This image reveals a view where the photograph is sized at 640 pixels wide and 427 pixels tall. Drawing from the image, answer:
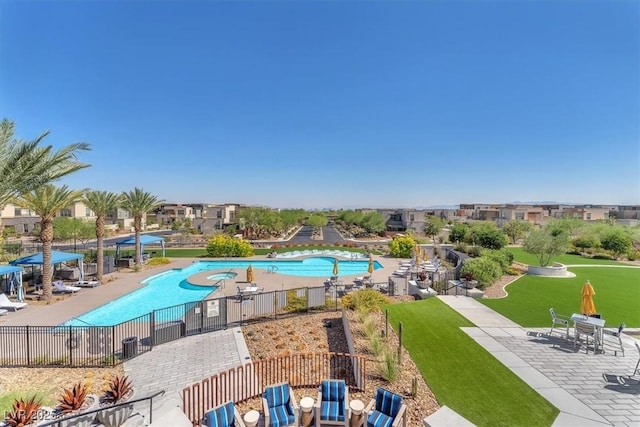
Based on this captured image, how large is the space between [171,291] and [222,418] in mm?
16388

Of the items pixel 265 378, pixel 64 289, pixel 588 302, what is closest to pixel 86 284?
pixel 64 289

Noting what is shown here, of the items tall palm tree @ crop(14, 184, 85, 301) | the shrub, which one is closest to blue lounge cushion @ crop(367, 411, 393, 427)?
the shrub

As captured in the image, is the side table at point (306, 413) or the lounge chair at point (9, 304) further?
the lounge chair at point (9, 304)

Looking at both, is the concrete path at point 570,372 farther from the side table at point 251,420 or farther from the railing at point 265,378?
the side table at point 251,420

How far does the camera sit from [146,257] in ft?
91.7

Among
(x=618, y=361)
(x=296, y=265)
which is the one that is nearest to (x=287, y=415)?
(x=618, y=361)

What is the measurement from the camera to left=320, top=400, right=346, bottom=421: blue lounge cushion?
581 cm

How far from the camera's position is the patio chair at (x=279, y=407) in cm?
576

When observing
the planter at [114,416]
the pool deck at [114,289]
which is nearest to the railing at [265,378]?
the planter at [114,416]

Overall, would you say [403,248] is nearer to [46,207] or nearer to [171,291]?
[171,291]

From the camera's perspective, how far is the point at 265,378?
8008 millimetres

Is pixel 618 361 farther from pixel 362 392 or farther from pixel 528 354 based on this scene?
pixel 362 392

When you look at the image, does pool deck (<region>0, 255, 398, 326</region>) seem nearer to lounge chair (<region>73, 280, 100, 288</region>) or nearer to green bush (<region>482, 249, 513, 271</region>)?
lounge chair (<region>73, 280, 100, 288</region>)

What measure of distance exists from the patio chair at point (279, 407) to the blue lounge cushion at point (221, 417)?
2.09ft
